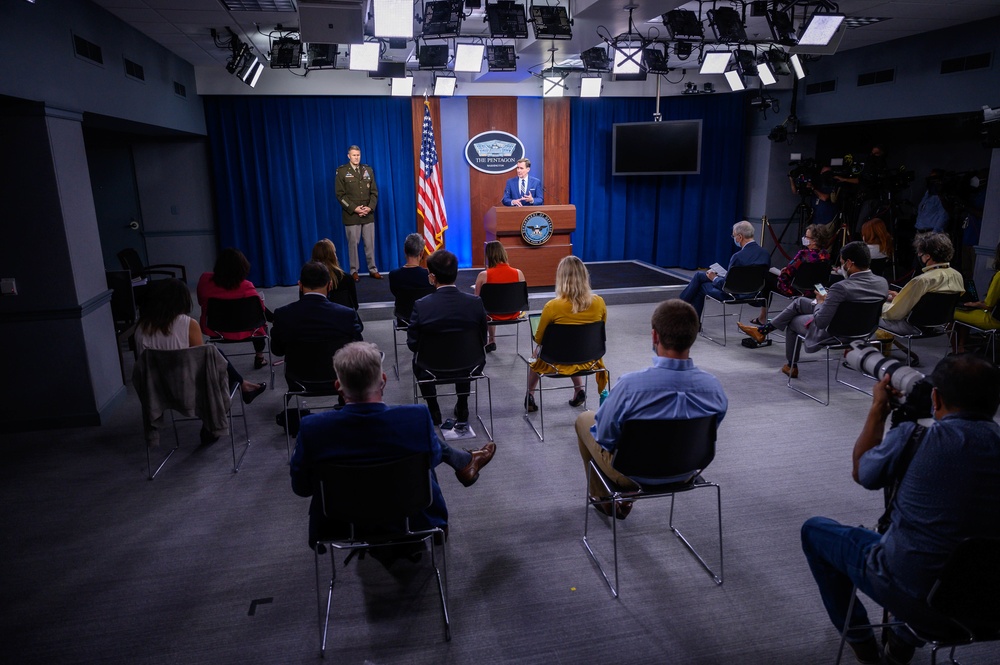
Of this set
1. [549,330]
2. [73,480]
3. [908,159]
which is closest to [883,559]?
[549,330]

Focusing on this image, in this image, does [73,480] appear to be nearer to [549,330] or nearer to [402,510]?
[402,510]

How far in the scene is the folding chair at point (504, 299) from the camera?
505 centimetres

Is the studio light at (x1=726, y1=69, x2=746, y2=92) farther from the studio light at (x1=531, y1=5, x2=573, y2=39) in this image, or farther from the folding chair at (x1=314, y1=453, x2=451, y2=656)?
the folding chair at (x1=314, y1=453, x2=451, y2=656)

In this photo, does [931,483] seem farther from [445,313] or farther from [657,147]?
[657,147]

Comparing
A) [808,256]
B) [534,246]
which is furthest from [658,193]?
[808,256]

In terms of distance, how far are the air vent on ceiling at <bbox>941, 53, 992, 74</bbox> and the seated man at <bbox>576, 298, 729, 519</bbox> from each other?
21.1 ft

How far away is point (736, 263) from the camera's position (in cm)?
597

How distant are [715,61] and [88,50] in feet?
19.2

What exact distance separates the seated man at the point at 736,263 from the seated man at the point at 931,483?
160 inches

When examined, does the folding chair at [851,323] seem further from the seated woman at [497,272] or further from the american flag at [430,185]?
the american flag at [430,185]

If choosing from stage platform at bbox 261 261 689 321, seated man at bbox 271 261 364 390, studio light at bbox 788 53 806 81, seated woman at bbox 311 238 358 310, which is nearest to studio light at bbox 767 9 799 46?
studio light at bbox 788 53 806 81

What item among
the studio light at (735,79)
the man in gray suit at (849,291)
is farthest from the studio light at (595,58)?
the man in gray suit at (849,291)

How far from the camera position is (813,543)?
2.16 m

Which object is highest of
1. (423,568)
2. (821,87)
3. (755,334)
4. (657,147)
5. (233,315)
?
(821,87)
